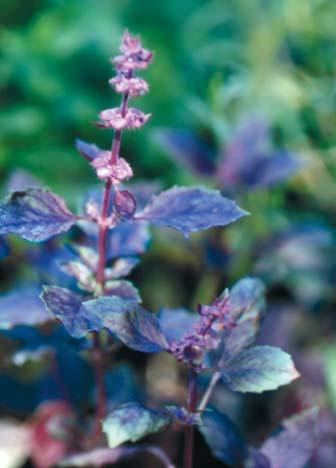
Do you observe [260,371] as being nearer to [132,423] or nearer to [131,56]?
[132,423]

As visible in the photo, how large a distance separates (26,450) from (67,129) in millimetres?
901

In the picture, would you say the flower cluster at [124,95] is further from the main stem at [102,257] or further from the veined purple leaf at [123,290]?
the veined purple leaf at [123,290]

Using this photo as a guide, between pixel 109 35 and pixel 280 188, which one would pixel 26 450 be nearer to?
pixel 280 188

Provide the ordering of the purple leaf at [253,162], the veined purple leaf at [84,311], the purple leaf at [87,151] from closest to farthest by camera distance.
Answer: the veined purple leaf at [84,311]
the purple leaf at [87,151]
the purple leaf at [253,162]

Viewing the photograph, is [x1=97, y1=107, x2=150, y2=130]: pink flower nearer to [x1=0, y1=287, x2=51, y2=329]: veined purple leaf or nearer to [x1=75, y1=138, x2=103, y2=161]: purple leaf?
[x1=75, y1=138, x2=103, y2=161]: purple leaf

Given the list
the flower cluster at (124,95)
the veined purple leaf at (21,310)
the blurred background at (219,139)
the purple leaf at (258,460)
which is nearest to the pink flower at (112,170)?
the flower cluster at (124,95)

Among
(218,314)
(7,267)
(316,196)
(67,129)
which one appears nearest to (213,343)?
(218,314)

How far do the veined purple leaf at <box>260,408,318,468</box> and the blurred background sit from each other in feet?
0.98

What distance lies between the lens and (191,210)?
0.77 m

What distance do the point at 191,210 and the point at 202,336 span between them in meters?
0.15

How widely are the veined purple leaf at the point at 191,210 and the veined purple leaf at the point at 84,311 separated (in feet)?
0.39

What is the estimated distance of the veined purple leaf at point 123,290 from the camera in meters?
0.78

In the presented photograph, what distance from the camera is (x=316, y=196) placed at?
169cm

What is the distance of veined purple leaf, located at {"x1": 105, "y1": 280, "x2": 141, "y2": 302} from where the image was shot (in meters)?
0.78
